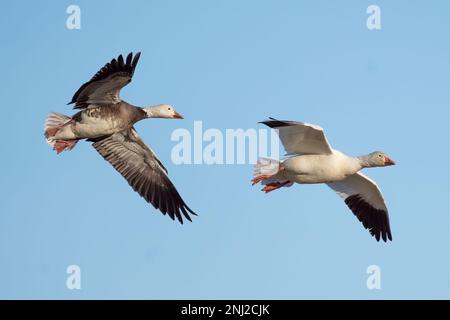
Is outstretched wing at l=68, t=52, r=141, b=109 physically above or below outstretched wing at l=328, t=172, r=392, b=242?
above

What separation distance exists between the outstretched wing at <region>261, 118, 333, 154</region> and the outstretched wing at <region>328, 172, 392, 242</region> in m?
1.36

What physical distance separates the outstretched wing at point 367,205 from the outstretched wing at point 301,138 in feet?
4.45

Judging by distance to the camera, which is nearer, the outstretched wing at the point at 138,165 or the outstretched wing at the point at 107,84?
the outstretched wing at the point at 107,84

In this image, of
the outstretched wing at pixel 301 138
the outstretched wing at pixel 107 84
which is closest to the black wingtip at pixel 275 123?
the outstretched wing at pixel 301 138

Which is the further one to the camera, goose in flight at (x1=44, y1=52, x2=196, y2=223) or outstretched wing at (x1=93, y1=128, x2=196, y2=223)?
outstretched wing at (x1=93, y1=128, x2=196, y2=223)

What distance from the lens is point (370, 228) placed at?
45.5 ft

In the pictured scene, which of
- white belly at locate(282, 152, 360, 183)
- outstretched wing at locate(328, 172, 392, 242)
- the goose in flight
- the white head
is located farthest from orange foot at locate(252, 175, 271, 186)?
the white head

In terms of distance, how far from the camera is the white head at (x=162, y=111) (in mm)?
13445

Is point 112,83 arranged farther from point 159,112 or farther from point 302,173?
point 302,173

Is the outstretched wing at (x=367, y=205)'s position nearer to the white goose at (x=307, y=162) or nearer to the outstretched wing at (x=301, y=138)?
the white goose at (x=307, y=162)

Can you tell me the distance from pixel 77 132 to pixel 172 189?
1.57 metres

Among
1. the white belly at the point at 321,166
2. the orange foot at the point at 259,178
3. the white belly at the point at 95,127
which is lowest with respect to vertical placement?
the orange foot at the point at 259,178

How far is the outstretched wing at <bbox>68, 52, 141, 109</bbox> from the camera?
40.1 ft

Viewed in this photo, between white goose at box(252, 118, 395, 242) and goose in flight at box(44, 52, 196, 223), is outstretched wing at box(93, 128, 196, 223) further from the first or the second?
white goose at box(252, 118, 395, 242)
